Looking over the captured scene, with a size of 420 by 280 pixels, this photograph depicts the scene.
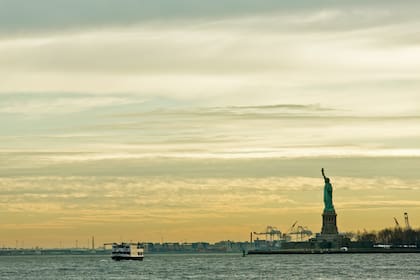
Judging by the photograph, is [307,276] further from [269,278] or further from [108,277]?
[108,277]

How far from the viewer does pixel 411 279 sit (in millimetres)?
162625

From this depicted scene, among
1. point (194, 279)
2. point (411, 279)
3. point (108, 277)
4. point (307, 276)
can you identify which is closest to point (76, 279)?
point (108, 277)

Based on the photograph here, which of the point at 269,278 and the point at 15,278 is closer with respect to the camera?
the point at 269,278

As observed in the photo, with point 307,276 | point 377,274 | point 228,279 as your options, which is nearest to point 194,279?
point 228,279

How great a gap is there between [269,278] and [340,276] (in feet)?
34.9

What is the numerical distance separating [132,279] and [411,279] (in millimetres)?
40674

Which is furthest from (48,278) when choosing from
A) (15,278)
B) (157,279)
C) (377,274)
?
(377,274)

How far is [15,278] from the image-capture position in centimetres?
19200

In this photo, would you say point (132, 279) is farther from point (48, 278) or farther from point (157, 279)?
point (48, 278)

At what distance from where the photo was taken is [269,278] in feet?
567

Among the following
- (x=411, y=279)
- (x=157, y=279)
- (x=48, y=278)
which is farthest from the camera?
(x=48, y=278)

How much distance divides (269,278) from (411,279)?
69.8 ft

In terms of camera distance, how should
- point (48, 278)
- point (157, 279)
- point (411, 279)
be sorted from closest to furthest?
point (411, 279) → point (157, 279) → point (48, 278)

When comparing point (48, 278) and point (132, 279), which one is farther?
point (48, 278)
